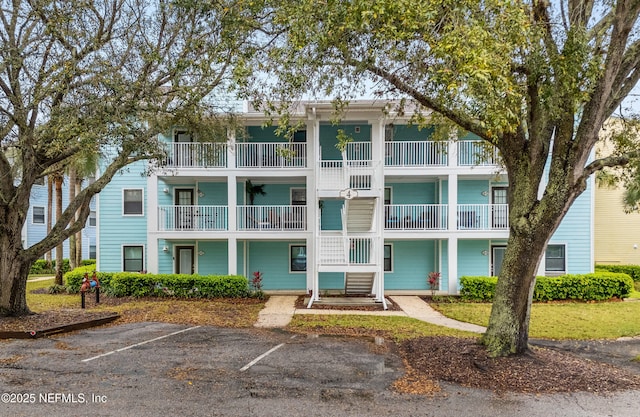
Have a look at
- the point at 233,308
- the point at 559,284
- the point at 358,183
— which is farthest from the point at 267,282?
the point at 559,284

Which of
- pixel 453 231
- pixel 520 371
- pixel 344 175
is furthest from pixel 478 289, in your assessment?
pixel 520 371

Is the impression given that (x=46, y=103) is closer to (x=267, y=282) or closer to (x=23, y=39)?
(x=23, y=39)

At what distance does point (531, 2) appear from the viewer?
288 inches

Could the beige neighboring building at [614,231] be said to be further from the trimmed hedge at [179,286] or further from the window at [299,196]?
the trimmed hedge at [179,286]

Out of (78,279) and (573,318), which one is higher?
(78,279)

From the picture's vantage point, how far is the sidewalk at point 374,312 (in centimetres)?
1104

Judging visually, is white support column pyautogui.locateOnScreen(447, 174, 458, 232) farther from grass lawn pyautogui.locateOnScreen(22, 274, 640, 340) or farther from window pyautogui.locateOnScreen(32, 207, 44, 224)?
window pyautogui.locateOnScreen(32, 207, 44, 224)

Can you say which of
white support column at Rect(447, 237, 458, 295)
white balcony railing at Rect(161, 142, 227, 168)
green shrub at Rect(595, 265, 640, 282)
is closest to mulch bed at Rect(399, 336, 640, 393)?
white support column at Rect(447, 237, 458, 295)

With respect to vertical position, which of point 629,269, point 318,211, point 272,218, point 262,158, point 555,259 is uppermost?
point 262,158

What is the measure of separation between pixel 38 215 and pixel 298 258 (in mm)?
21819

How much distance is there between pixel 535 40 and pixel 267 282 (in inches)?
525

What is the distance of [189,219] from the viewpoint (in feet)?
52.7

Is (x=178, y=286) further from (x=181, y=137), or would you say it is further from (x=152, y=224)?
(x=181, y=137)

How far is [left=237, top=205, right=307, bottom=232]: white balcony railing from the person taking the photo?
15.9 m
